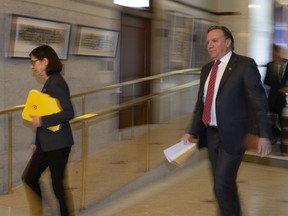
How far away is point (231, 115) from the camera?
295 cm

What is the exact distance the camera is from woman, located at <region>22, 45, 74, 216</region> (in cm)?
316

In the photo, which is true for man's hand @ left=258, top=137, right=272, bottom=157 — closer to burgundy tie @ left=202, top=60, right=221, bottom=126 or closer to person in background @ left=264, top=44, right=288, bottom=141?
burgundy tie @ left=202, top=60, right=221, bottom=126

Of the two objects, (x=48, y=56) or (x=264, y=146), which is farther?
(x=48, y=56)

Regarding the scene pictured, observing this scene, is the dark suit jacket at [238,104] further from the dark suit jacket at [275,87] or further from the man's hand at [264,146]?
the dark suit jacket at [275,87]

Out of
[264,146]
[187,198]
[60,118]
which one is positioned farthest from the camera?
[187,198]

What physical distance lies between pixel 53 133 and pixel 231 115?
119 centimetres

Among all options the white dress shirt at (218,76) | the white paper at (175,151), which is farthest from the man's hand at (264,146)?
the white paper at (175,151)

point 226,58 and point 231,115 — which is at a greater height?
point 226,58

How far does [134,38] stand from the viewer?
7477 mm

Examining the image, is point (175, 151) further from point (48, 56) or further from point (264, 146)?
point (48, 56)

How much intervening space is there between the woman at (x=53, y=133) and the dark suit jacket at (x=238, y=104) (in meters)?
1.02

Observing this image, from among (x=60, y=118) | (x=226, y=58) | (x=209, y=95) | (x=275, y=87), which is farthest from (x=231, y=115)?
(x=275, y=87)

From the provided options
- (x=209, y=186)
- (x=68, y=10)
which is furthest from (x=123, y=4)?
(x=209, y=186)

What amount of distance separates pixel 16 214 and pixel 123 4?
3.92m
